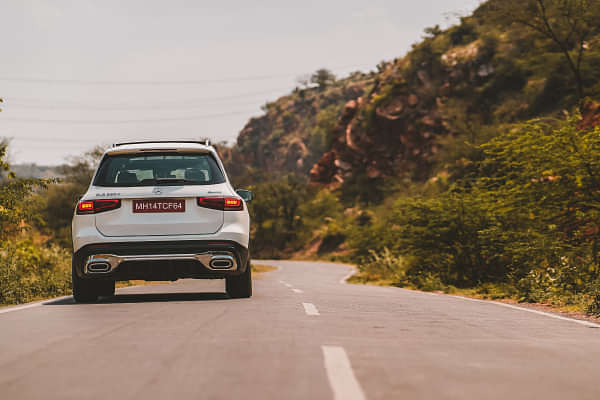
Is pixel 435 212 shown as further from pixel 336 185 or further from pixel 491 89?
pixel 336 185

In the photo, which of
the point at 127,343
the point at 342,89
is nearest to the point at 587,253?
the point at 127,343

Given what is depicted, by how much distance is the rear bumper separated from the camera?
9320 mm

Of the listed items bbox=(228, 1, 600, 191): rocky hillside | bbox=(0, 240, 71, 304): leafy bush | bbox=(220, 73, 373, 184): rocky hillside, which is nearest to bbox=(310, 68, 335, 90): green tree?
bbox=(220, 73, 373, 184): rocky hillside

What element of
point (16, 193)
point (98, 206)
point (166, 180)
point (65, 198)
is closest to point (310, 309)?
point (166, 180)

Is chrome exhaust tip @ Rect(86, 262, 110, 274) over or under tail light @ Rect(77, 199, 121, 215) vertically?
under

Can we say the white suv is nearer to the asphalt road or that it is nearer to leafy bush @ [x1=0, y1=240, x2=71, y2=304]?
the asphalt road

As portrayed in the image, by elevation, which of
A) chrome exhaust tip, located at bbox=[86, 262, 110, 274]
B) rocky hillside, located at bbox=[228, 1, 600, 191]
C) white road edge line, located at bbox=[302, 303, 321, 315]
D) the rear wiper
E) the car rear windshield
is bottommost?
white road edge line, located at bbox=[302, 303, 321, 315]

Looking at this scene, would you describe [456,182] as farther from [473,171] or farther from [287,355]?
[473,171]

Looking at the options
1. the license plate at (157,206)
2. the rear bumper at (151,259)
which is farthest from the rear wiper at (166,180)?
the rear bumper at (151,259)

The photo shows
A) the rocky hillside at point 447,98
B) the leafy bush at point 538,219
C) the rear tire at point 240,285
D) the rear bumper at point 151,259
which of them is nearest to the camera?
the rear bumper at point 151,259

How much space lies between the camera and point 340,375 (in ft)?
15.6

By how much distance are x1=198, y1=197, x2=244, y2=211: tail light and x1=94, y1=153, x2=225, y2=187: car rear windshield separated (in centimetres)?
27

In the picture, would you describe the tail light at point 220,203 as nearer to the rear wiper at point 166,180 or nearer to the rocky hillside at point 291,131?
the rear wiper at point 166,180

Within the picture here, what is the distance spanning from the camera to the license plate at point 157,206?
9430mm
